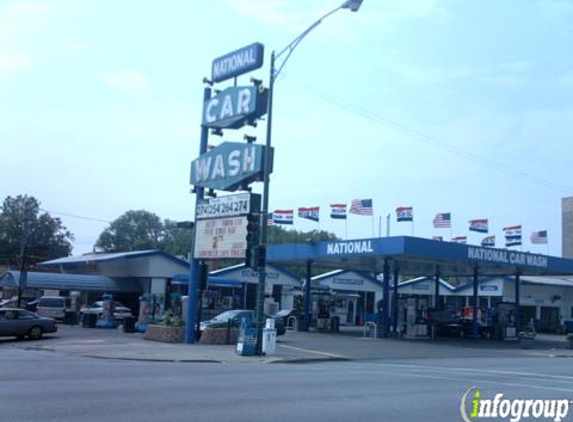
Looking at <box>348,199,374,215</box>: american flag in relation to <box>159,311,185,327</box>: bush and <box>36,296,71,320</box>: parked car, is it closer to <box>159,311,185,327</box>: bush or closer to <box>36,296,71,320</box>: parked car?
<box>159,311,185,327</box>: bush

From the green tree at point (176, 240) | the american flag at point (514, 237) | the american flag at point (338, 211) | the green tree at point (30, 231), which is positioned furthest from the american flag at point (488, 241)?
the green tree at point (176, 240)

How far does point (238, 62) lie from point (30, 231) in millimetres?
70261

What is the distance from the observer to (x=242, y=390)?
563 inches

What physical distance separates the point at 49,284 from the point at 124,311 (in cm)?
677

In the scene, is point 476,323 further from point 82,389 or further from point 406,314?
point 82,389

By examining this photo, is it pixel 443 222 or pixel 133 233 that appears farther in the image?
pixel 133 233

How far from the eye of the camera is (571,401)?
554 inches

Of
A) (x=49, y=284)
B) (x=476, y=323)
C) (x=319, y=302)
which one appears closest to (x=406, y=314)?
(x=476, y=323)

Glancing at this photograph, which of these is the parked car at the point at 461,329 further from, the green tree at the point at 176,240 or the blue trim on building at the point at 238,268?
the green tree at the point at 176,240

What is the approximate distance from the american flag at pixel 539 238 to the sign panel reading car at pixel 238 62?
2816 cm

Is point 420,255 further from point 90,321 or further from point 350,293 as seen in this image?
point 350,293

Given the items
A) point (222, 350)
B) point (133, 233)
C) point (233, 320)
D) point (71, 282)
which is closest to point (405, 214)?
point (233, 320)

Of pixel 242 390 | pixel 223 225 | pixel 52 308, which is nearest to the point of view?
pixel 242 390

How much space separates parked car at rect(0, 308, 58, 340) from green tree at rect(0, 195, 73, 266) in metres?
58.6
